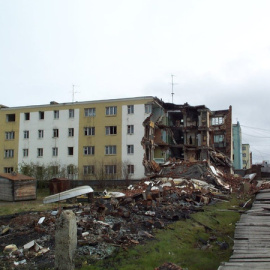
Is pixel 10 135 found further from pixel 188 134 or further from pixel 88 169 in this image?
pixel 188 134

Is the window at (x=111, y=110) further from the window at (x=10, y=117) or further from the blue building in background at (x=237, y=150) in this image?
the blue building in background at (x=237, y=150)

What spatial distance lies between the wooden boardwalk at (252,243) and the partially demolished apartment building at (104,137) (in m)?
28.0

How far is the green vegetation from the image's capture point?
25.9 ft

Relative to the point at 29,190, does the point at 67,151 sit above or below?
above

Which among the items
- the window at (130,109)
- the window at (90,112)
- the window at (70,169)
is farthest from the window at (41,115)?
the window at (130,109)

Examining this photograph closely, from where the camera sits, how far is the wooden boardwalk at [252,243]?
5.81m

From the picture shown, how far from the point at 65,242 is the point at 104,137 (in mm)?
35934

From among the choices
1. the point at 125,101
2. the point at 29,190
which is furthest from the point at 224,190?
the point at 125,101

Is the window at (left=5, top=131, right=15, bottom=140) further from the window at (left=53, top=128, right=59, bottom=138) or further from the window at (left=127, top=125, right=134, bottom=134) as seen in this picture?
the window at (left=127, top=125, right=134, bottom=134)

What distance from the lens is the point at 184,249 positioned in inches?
368

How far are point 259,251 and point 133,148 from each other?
3393 cm

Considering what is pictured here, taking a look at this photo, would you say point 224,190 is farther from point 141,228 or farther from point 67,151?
point 67,151

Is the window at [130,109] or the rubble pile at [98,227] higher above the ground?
the window at [130,109]

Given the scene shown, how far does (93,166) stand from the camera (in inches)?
1652
